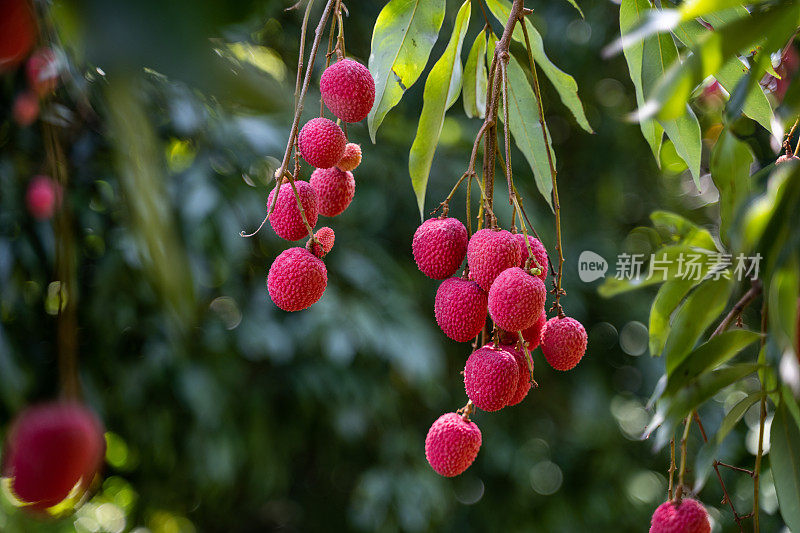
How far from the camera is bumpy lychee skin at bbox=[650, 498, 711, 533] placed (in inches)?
15.9

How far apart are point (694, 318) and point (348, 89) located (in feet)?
0.81

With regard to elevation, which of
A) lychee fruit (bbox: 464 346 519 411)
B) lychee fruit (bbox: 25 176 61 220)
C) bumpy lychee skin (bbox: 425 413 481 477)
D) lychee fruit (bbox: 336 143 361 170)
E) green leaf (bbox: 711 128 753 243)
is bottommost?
lychee fruit (bbox: 25 176 61 220)

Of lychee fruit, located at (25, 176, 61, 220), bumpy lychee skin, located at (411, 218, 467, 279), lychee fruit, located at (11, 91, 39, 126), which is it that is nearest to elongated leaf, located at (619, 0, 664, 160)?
bumpy lychee skin, located at (411, 218, 467, 279)

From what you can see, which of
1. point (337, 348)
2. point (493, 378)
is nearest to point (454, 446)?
point (493, 378)

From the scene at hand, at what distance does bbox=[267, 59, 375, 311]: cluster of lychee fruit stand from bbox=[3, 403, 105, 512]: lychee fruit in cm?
21

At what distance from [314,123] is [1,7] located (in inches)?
12.5

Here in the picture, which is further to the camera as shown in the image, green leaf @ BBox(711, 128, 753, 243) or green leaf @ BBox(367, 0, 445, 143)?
green leaf @ BBox(367, 0, 445, 143)

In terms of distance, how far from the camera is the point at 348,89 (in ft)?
1.45

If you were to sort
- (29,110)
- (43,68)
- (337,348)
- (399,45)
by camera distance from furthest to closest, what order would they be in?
(337,348)
(399,45)
(29,110)
(43,68)

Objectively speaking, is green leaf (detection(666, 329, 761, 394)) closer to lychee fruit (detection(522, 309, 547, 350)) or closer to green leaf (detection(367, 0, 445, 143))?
lychee fruit (detection(522, 309, 547, 350))

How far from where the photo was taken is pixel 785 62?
0.54m

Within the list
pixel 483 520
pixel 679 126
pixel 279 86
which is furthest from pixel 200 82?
pixel 483 520

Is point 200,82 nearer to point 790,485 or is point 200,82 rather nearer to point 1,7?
point 1,7

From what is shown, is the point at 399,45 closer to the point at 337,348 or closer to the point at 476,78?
the point at 476,78
